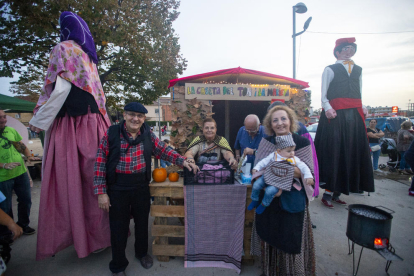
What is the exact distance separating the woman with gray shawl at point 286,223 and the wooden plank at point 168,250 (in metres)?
0.96

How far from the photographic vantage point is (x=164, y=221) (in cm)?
234

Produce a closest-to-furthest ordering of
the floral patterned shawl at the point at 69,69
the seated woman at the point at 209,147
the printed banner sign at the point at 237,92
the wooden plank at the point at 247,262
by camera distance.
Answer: the floral patterned shawl at the point at 69,69 → the wooden plank at the point at 247,262 → the seated woman at the point at 209,147 → the printed banner sign at the point at 237,92

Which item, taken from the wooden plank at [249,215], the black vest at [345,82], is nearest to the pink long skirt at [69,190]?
the wooden plank at [249,215]

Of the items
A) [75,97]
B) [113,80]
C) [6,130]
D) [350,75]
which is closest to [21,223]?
[6,130]

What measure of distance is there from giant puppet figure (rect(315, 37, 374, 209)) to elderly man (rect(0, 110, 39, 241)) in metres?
4.86

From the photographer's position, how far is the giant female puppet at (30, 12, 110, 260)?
6.92 ft

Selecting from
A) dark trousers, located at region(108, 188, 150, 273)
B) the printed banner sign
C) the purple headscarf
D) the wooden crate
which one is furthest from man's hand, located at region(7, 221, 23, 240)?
the printed banner sign

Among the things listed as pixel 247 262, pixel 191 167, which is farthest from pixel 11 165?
pixel 247 262

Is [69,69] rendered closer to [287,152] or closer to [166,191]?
[166,191]

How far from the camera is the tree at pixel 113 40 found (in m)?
6.96

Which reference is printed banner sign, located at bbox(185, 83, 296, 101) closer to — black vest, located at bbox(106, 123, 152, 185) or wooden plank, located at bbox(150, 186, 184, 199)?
black vest, located at bbox(106, 123, 152, 185)

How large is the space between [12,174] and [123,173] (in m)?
2.07

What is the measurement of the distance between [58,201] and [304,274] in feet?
9.12

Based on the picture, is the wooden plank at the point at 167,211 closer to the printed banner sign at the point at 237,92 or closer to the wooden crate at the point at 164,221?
the wooden crate at the point at 164,221
